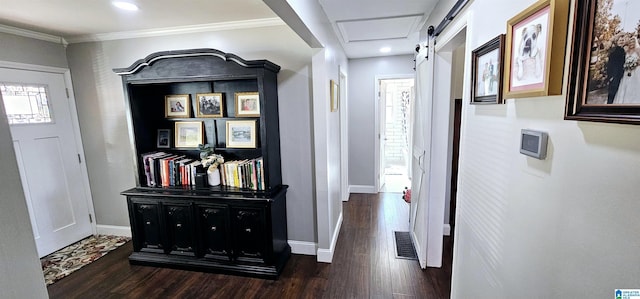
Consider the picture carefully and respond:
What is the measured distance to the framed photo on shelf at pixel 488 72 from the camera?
106cm

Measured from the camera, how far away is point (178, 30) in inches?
103

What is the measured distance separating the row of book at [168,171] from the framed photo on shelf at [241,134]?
0.45m

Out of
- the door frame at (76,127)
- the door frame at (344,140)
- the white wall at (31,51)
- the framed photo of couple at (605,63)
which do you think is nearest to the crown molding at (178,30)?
the white wall at (31,51)

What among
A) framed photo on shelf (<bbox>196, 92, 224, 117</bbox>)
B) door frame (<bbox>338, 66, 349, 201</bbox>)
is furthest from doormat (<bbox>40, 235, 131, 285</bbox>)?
door frame (<bbox>338, 66, 349, 201</bbox>)

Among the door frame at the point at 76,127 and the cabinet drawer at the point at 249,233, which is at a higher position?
the door frame at the point at 76,127

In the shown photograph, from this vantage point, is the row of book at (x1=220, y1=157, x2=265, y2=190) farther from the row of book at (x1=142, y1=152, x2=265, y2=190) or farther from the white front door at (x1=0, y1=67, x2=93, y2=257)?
the white front door at (x1=0, y1=67, x2=93, y2=257)

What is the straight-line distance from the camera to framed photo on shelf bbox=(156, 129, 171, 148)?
279cm

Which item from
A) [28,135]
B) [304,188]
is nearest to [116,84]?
[28,135]

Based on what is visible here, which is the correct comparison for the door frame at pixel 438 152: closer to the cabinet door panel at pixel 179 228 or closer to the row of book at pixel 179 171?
the row of book at pixel 179 171

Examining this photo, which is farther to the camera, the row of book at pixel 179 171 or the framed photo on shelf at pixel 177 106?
the framed photo on shelf at pixel 177 106

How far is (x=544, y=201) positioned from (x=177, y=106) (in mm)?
2954

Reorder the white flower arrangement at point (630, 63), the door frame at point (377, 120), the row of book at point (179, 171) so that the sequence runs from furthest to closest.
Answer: the door frame at point (377, 120) < the row of book at point (179, 171) < the white flower arrangement at point (630, 63)

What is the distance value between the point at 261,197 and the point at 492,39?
6.42ft

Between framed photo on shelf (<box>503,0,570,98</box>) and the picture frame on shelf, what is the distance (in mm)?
2591
